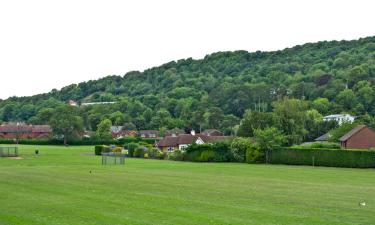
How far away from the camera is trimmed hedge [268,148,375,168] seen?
57656mm

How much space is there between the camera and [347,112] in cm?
14425

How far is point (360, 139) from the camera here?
7431 cm

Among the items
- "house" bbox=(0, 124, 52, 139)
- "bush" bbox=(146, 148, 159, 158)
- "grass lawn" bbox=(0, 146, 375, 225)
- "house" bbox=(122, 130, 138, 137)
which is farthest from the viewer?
"house" bbox=(122, 130, 138, 137)

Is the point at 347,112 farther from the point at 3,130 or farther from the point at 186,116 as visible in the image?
the point at 3,130

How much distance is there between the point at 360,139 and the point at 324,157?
1466cm

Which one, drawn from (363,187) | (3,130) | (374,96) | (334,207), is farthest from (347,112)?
(334,207)

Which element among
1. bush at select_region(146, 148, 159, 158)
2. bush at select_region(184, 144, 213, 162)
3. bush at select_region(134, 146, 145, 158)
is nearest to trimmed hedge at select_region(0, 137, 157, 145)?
bush at select_region(134, 146, 145, 158)

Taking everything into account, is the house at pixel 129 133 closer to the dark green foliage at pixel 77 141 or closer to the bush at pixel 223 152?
the dark green foliage at pixel 77 141

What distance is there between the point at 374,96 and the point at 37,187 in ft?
395

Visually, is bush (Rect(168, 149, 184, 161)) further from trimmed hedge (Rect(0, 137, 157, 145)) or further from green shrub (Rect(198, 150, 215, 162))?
trimmed hedge (Rect(0, 137, 157, 145))

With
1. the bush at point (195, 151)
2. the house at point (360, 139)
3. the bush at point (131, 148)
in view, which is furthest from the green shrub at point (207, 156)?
the bush at point (131, 148)

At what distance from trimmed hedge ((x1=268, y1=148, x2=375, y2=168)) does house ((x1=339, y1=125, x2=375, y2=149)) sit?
10.9 metres

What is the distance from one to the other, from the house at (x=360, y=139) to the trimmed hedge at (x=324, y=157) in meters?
10.9

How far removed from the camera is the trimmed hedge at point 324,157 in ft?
189
